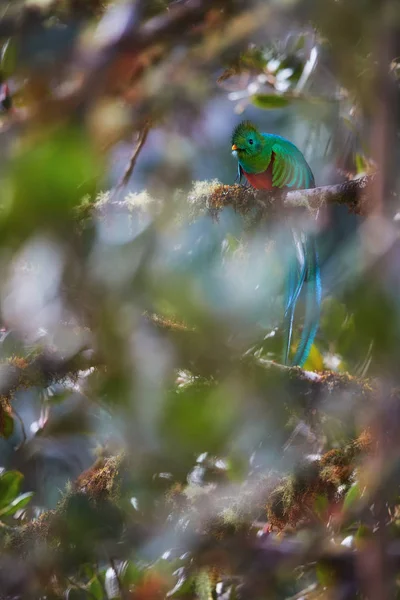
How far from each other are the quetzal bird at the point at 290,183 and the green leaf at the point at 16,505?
2.16 ft

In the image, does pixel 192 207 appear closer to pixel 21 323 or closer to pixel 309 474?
pixel 21 323

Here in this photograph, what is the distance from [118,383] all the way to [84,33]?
1123mm

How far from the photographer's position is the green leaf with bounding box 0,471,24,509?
1.50 meters

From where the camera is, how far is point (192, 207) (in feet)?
4.78

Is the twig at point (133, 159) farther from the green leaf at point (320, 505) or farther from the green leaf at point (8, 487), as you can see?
the green leaf at point (320, 505)

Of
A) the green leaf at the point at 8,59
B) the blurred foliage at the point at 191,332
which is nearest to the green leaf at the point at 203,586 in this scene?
the blurred foliage at the point at 191,332

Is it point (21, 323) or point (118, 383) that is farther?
point (21, 323)

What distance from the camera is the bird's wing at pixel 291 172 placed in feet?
5.12

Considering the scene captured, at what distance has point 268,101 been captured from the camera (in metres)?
1.71

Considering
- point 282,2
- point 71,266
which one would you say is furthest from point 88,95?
point 282,2

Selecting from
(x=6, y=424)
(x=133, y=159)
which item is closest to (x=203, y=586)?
(x=6, y=424)

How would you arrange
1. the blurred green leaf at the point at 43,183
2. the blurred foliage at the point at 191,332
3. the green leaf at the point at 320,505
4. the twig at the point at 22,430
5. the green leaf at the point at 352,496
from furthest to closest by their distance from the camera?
the twig at the point at 22,430 → the green leaf at the point at 320,505 → the green leaf at the point at 352,496 → the blurred foliage at the point at 191,332 → the blurred green leaf at the point at 43,183

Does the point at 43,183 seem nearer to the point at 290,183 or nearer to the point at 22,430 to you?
the point at 290,183

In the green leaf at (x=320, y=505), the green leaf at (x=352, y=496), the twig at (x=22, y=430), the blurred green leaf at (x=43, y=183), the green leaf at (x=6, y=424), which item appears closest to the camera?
the blurred green leaf at (x=43, y=183)
